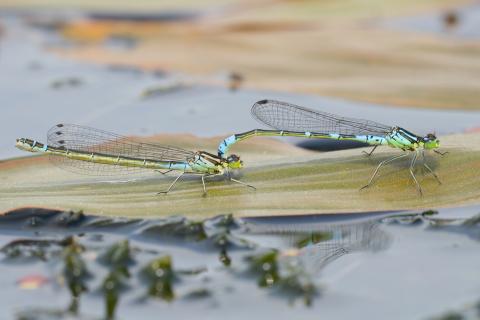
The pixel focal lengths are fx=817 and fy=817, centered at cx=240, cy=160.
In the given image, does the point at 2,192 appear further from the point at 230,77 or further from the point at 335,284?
the point at 230,77

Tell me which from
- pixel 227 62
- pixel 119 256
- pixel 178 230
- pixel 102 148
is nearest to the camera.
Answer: pixel 119 256

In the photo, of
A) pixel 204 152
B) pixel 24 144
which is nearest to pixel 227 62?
pixel 204 152

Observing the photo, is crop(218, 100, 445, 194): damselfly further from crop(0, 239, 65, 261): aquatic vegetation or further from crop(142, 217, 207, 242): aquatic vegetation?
crop(0, 239, 65, 261): aquatic vegetation

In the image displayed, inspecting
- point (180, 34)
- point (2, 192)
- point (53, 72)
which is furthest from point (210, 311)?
point (180, 34)

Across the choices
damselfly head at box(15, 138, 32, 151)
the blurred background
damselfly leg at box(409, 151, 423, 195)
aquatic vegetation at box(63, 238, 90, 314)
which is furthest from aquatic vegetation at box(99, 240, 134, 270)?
the blurred background

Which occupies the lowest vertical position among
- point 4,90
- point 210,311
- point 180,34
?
point 210,311

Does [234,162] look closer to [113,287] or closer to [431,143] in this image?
[431,143]
